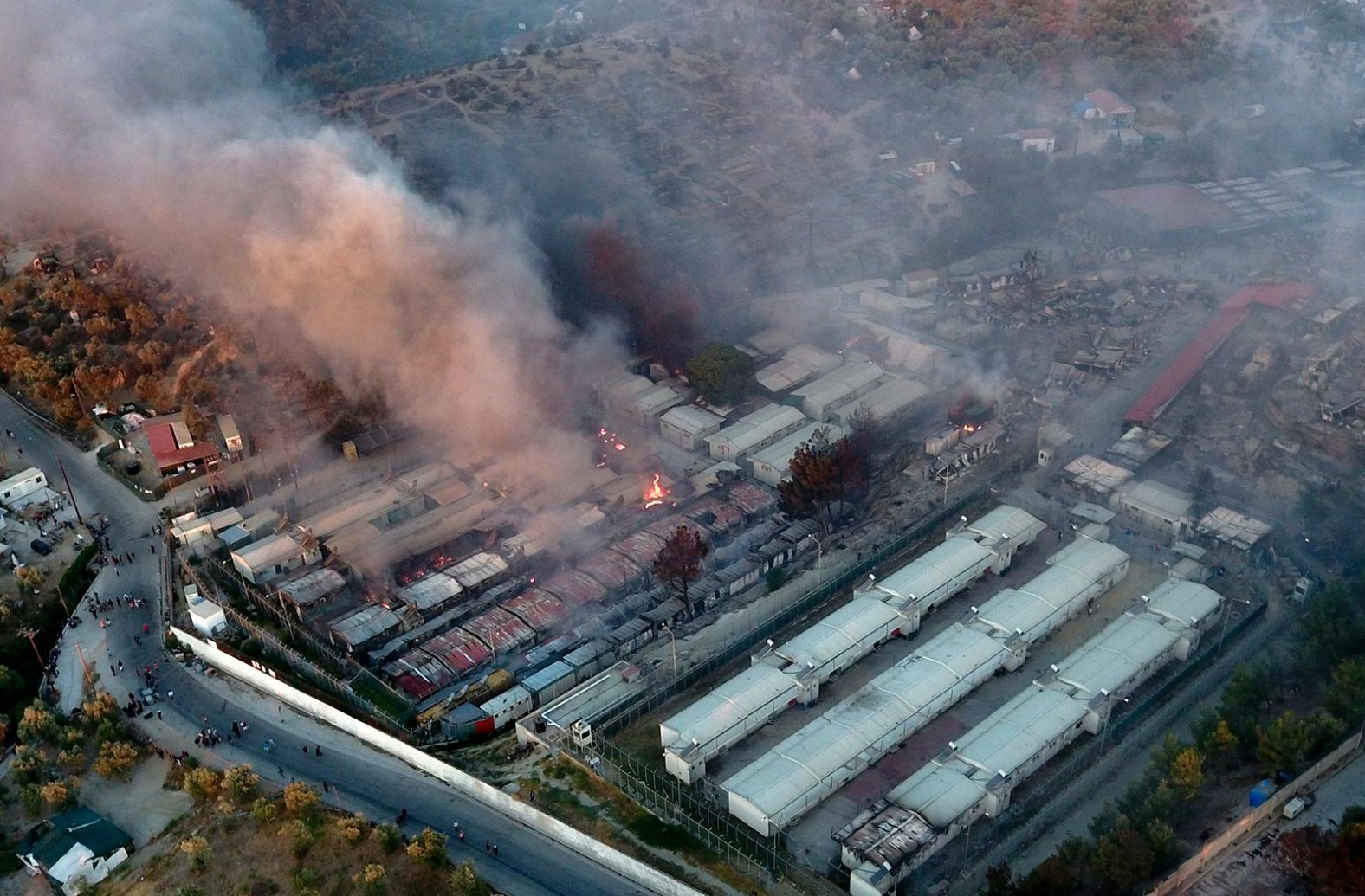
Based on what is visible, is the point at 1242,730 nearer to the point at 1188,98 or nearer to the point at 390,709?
the point at 390,709

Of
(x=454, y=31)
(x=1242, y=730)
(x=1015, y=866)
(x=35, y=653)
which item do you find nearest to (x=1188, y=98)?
(x=454, y=31)

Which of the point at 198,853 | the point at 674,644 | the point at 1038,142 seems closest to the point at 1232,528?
the point at 674,644

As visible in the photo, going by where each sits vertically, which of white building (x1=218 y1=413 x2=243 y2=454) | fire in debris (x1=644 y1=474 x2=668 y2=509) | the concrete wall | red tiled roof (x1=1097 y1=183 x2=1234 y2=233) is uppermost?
red tiled roof (x1=1097 y1=183 x2=1234 y2=233)

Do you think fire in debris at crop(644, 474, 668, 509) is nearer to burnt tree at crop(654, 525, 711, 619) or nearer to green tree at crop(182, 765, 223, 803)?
burnt tree at crop(654, 525, 711, 619)

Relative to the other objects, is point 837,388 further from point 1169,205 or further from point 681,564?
point 1169,205

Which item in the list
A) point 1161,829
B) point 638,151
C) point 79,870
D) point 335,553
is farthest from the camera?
point 638,151

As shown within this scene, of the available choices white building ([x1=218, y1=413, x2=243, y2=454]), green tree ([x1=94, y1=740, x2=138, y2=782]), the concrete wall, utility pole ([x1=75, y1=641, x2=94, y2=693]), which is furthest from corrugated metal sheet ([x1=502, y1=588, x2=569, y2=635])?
white building ([x1=218, y1=413, x2=243, y2=454])
